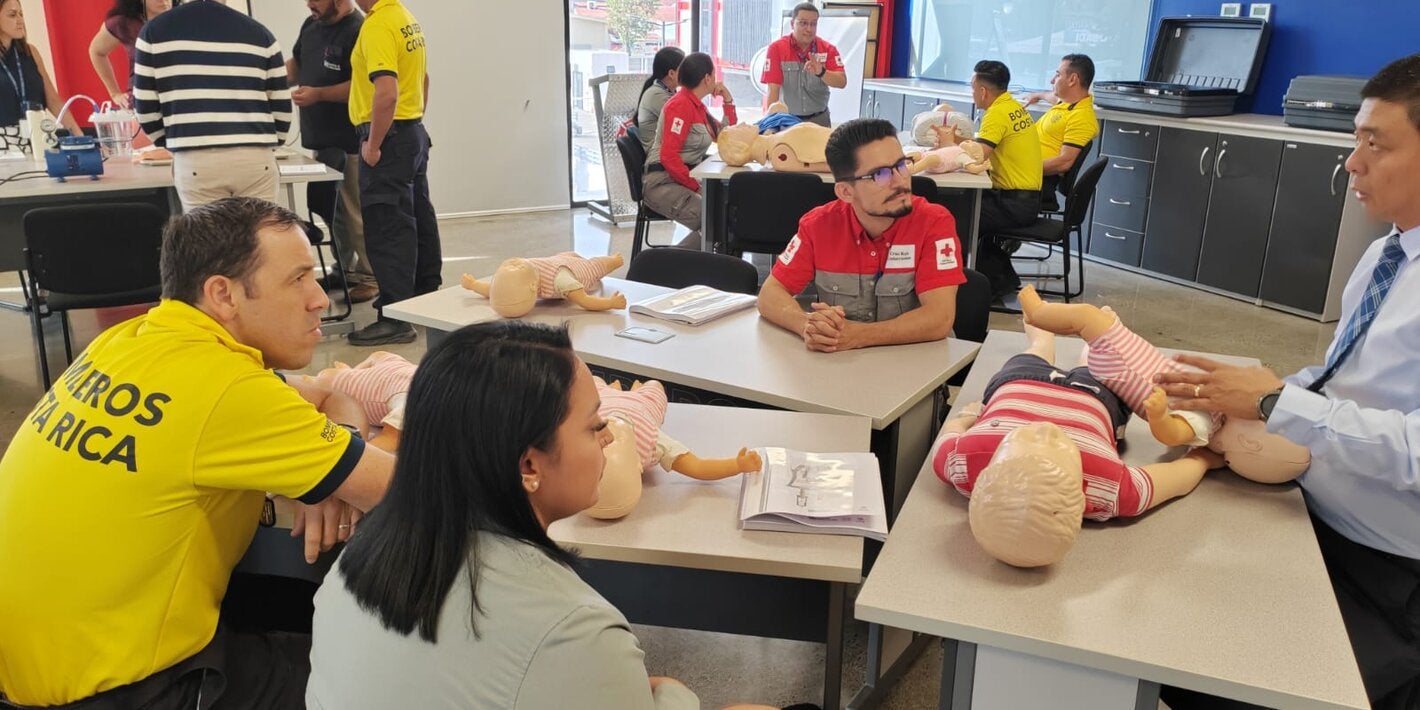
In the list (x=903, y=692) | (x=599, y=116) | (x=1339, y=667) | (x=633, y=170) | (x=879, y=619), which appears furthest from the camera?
(x=599, y=116)

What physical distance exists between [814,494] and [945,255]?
1227 mm

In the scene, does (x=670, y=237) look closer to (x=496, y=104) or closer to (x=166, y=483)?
(x=496, y=104)

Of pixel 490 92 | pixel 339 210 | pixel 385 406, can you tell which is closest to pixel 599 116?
pixel 490 92

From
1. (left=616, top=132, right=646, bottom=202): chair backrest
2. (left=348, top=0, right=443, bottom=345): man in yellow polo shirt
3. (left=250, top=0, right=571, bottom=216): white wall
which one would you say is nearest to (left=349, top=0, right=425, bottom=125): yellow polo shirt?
(left=348, top=0, right=443, bottom=345): man in yellow polo shirt

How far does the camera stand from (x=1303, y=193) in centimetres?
550

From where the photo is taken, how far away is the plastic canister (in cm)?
487

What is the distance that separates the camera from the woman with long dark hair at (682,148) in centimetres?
564

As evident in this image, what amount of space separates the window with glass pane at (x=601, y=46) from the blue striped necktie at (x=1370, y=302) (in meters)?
6.76

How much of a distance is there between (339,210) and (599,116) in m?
2.35

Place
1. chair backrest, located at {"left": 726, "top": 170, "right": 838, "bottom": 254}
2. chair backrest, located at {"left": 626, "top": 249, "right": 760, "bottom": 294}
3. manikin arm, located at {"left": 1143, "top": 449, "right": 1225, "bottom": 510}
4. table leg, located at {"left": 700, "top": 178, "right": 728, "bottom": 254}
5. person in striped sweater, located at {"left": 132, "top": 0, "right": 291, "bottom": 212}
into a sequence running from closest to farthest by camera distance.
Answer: manikin arm, located at {"left": 1143, "top": 449, "right": 1225, "bottom": 510} → chair backrest, located at {"left": 626, "top": 249, "right": 760, "bottom": 294} → person in striped sweater, located at {"left": 132, "top": 0, "right": 291, "bottom": 212} → chair backrest, located at {"left": 726, "top": 170, "right": 838, "bottom": 254} → table leg, located at {"left": 700, "top": 178, "right": 728, "bottom": 254}

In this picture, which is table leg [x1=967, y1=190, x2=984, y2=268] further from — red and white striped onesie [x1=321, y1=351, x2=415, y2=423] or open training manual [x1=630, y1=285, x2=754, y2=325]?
red and white striped onesie [x1=321, y1=351, x2=415, y2=423]

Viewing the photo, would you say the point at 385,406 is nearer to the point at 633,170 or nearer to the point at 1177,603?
the point at 1177,603

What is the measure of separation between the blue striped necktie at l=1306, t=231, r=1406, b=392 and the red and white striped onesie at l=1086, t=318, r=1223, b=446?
257mm

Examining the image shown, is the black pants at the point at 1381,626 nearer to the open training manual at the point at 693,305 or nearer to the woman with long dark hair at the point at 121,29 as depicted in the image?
the open training manual at the point at 693,305
